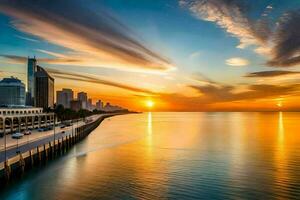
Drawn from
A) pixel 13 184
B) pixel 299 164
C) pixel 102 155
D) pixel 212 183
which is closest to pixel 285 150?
pixel 299 164

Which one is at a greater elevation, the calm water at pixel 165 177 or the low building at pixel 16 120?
the low building at pixel 16 120

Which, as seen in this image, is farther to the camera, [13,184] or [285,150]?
[285,150]

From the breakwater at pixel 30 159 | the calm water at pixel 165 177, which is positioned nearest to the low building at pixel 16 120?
the breakwater at pixel 30 159

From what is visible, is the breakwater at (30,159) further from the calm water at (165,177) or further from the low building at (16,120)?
the low building at (16,120)

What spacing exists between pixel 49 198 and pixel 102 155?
31.6m

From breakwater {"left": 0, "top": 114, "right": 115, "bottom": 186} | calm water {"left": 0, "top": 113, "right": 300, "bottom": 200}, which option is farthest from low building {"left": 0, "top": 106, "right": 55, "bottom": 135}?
calm water {"left": 0, "top": 113, "right": 300, "bottom": 200}

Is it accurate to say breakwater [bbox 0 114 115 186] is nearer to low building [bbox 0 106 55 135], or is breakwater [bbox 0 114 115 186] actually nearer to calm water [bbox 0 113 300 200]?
calm water [bbox 0 113 300 200]

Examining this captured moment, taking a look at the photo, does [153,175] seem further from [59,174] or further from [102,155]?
[102,155]

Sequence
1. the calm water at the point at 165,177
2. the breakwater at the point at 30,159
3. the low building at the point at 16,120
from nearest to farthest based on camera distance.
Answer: the calm water at the point at 165,177 → the breakwater at the point at 30,159 → the low building at the point at 16,120

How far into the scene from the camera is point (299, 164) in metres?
54.7

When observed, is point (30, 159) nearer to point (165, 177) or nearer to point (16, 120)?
point (165, 177)

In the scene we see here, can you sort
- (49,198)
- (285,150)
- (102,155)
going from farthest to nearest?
(285,150)
(102,155)
(49,198)

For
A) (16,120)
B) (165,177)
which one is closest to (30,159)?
(165,177)

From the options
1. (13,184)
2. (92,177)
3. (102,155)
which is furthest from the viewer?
(102,155)
